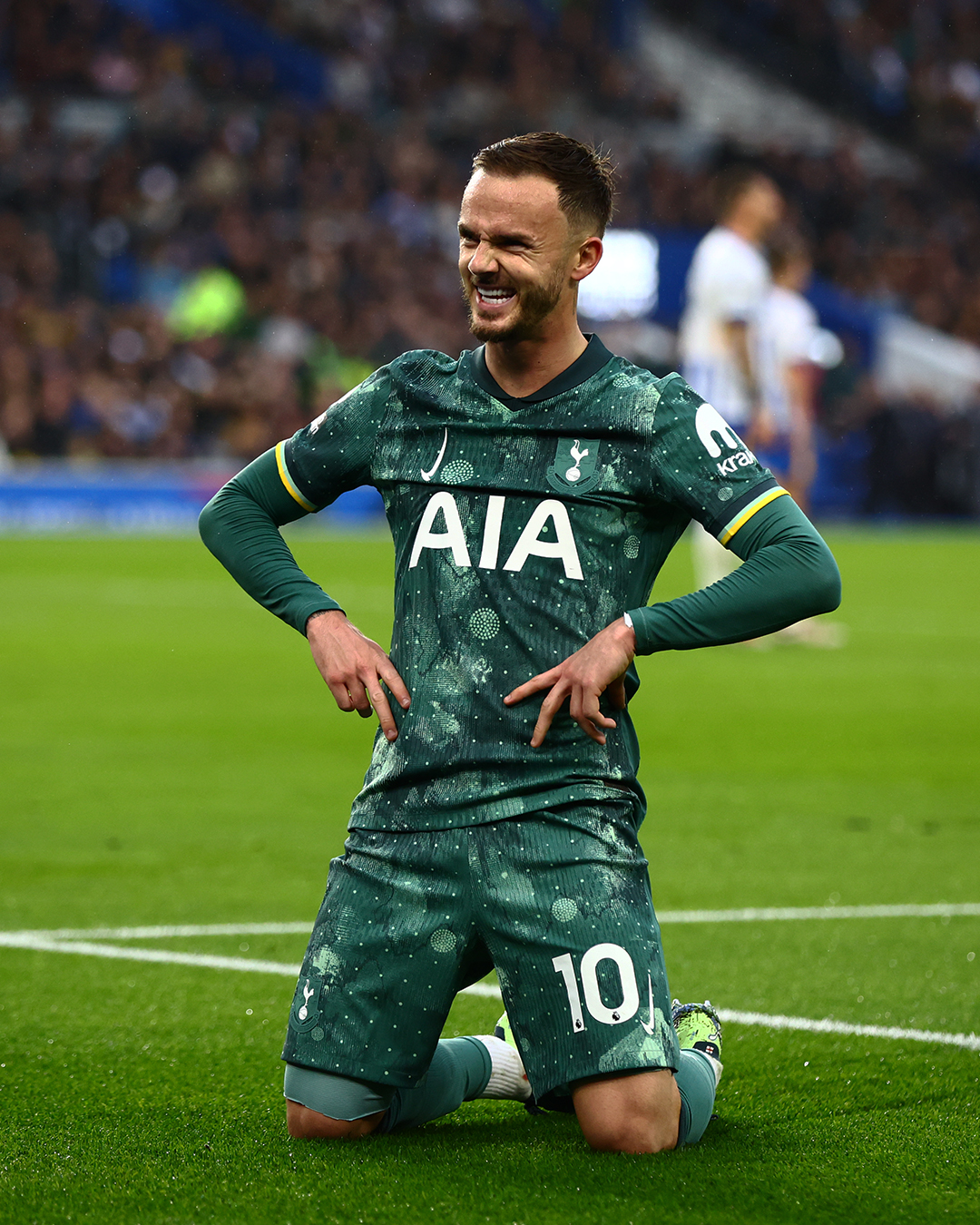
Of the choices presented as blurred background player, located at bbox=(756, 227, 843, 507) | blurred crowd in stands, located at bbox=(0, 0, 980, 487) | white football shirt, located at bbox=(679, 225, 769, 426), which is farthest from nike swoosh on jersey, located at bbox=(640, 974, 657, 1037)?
blurred crowd in stands, located at bbox=(0, 0, 980, 487)

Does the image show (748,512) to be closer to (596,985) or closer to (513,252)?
(513,252)

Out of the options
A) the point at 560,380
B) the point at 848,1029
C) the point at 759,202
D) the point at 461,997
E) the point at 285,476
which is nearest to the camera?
the point at 560,380

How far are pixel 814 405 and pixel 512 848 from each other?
2709 centimetres

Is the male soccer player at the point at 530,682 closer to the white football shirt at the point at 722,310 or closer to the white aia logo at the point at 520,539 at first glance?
the white aia logo at the point at 520,539

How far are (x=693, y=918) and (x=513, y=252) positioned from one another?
240cm

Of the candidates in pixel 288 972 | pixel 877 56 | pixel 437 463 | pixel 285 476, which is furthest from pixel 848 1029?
pixel 877 56

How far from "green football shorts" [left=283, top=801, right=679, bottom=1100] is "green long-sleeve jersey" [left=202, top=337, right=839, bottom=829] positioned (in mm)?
70

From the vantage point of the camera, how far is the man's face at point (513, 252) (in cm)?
341

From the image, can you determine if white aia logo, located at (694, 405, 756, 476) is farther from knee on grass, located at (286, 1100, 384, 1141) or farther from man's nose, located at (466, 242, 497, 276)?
knee on grass, located at (286, 1100, 384, 1141)

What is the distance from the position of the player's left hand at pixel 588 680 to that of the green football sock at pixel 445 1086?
2.20 ft

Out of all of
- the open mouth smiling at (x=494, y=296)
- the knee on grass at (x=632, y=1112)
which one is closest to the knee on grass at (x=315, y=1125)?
the knee on grass at (x=632, y=1112)

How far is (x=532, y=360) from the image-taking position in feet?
11.6

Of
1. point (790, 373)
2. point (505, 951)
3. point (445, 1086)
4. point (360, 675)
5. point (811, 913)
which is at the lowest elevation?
point (811, 913)

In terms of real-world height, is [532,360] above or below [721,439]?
above
